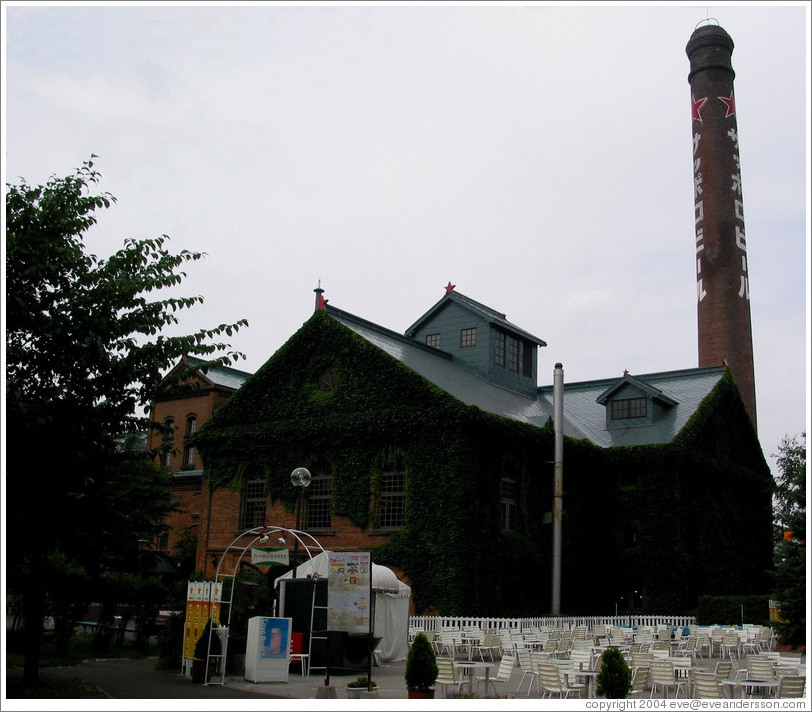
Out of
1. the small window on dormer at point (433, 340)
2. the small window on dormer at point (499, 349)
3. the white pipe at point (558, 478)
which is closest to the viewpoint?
the white pipe at point (558, 478)

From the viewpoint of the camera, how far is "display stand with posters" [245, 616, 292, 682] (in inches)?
694

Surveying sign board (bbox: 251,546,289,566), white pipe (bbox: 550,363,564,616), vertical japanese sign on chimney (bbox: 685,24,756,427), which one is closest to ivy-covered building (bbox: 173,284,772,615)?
white pipe (bbox: 550,363,564,616)

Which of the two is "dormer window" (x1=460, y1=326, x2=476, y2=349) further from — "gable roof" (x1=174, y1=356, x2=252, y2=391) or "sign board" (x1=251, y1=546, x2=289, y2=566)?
"sign board" (x1=251, y1=546, x2=289, y2=566)

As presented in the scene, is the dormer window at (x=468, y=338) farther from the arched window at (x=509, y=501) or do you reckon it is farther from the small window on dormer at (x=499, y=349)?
the arched window at (x=509, y=501)

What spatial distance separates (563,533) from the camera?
32.8 meters

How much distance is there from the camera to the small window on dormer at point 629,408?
38219mm

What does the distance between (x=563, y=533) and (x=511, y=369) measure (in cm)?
916

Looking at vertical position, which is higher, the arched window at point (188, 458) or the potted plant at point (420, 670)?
the arched window at point (188, 458)

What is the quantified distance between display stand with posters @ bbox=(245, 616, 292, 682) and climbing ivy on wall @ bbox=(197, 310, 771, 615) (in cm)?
1028

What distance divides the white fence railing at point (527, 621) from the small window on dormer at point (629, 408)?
9106 mm

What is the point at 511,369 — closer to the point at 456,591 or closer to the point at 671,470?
the point at 671,470

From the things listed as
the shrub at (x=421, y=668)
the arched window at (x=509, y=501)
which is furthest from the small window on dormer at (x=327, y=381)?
the shrub at (x=421, y=668)

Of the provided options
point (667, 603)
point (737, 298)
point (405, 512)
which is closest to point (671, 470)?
point (667, 603)

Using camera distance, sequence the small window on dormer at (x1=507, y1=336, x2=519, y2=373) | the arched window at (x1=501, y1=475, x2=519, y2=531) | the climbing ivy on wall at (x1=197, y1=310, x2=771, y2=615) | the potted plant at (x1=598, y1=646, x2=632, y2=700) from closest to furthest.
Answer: the potted plant at (x1=598, y1=646, x2=632, y2=700), the climbing ivy on wall at (x1=197, y1=310, x2=771, y2=615), the arched window at (x1=501, y1=475, x2=519, y2=531), the small window on dormer at (x1=507, y1=336, x2=519, y2=373)
